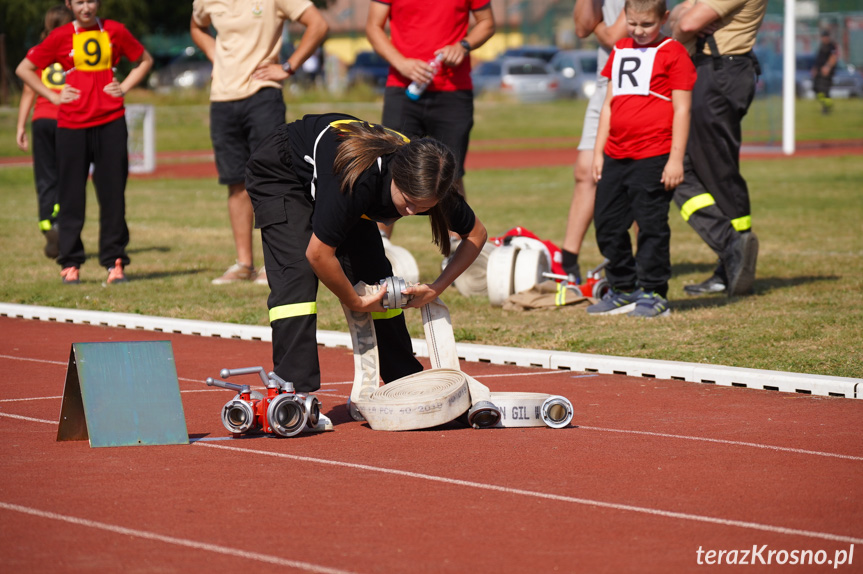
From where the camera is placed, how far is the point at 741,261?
945 cm

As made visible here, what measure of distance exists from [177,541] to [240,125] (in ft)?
22.2

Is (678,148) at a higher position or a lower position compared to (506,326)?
higher

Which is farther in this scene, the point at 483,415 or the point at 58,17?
the point at 58,17

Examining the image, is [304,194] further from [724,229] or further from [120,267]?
[120,267]

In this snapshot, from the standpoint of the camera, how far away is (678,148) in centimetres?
842

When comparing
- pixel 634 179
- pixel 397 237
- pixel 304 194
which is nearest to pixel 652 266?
pixel 634 179

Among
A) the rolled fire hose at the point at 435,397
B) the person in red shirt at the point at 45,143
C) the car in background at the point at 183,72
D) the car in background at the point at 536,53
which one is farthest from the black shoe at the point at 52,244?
the car in background at the point at 536,53

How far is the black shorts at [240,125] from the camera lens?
10414 millimetres

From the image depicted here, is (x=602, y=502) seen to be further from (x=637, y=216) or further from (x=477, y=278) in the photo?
(x=477, y=278)

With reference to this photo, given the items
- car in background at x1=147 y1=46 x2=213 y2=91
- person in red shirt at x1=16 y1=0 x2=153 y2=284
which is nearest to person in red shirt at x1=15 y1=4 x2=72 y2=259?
person in red shirt at x1=16 y1=0 x2=153 y2=284

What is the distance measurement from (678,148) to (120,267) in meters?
5.04

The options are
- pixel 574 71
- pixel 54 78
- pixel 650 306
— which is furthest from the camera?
pixel 574 71

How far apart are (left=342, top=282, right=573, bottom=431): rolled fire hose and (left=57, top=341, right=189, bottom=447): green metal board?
892 millimetres

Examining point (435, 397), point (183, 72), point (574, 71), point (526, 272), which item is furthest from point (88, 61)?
point (183, 72)
